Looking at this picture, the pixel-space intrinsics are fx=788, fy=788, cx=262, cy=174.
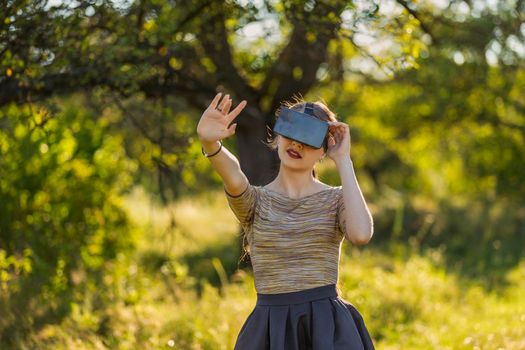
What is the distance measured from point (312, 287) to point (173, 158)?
8.69 ft

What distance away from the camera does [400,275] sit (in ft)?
25.7

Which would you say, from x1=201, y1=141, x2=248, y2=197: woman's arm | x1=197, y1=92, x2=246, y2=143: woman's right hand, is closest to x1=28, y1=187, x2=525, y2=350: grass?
x1=201, y1=141, x2=248, y2=197: woman's arm

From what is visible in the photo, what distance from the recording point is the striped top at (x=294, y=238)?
3.27m

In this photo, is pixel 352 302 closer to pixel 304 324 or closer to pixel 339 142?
pixel 304 324

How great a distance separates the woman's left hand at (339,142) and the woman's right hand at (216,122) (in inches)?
16.7

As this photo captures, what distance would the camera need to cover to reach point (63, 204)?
855 cm

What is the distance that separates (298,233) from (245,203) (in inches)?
10.4

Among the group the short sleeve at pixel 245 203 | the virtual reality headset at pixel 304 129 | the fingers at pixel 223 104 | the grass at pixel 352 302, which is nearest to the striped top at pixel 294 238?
the short sleeve at pixel 245 203

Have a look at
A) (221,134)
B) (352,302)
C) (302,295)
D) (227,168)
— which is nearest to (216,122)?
(221,134)

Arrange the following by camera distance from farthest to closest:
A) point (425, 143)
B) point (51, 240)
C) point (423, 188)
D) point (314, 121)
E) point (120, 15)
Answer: point (423, 188)
point (425, 143)
point (51, 240)
point (120, 15)
point (314, 121)

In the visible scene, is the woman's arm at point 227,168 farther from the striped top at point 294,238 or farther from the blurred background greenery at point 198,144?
the blurred background greenery at point 198,144

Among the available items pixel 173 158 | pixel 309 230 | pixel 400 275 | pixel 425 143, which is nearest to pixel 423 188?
pixel 425 143

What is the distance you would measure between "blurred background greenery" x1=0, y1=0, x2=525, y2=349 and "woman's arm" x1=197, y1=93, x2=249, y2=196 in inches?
37.6

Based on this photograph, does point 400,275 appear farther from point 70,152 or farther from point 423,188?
point 423,188
